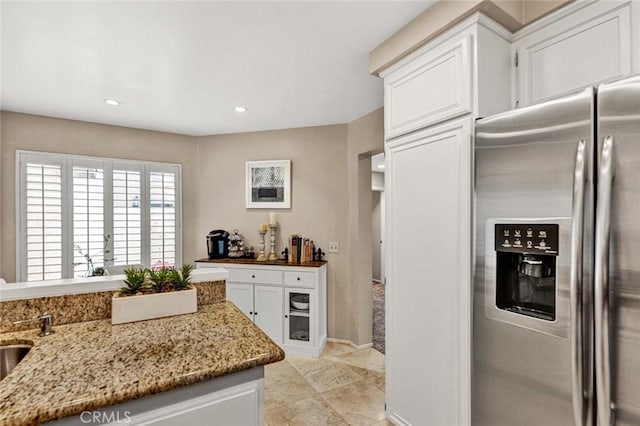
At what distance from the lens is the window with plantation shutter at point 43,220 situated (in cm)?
316

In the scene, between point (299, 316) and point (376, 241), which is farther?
point (376, 241)

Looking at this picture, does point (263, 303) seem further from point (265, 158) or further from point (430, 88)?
point (430, 88)

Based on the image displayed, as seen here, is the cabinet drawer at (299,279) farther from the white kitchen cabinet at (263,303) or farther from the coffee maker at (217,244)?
the coffee maker at (217,244)

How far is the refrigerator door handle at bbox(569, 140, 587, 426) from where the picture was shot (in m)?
1.04

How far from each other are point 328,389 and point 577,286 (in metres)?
2.12

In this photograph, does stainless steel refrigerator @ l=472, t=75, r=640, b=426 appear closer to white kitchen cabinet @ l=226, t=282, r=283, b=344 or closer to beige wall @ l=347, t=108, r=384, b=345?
beige wall @ l=347, t=108, r=384, b=345

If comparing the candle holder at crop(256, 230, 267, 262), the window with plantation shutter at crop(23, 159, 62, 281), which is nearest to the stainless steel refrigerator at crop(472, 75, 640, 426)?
the candle holder at crop(256, 230, 267, 262)

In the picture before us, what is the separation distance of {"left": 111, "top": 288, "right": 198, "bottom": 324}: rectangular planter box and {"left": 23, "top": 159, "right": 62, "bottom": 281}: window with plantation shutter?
8.45 ft

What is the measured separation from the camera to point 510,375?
1269 millimetres

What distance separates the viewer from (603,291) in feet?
3.22

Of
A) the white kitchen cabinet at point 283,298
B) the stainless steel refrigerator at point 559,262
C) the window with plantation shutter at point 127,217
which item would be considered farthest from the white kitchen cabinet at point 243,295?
the stainless steel refrigerator at point 559,262

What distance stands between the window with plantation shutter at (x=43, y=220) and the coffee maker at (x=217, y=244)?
59.6 inches

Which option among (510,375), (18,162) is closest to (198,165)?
(18,162)

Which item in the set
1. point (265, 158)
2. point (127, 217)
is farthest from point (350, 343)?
point (127, 217)
